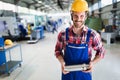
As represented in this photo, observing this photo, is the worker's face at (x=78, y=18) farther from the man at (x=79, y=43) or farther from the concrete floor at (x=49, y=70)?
the concrete floor at (x=49, y=70)

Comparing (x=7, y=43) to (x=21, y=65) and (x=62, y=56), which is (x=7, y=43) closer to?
(x=21, y=65)

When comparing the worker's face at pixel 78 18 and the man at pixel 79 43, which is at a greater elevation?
the worker's face at pixel 78 18

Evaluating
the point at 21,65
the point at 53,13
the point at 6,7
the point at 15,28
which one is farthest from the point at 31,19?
the point at 53,13

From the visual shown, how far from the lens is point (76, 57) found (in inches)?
56.3

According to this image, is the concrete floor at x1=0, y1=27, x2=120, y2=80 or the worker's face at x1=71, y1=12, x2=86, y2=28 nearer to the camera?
the worker's face at x1=71, y1=12, x2=86, y2=28

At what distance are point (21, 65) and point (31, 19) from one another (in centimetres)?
1086

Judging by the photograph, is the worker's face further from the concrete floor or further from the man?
the concrete floor

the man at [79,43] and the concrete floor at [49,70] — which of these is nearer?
the man at [79,43]

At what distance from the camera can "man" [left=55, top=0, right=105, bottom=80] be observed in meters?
1.38

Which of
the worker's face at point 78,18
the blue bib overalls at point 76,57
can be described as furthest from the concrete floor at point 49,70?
the worker's face at point 78,18

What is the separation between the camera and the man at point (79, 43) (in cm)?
138

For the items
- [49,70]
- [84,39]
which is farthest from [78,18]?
[49,70]

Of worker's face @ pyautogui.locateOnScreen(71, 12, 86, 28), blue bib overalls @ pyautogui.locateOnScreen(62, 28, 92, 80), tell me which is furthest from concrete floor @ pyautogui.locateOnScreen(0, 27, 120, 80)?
worker's face @ pyautogui.locateOnScreen(71, 12, 86, 28)

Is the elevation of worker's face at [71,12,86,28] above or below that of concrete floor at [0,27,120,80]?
above
